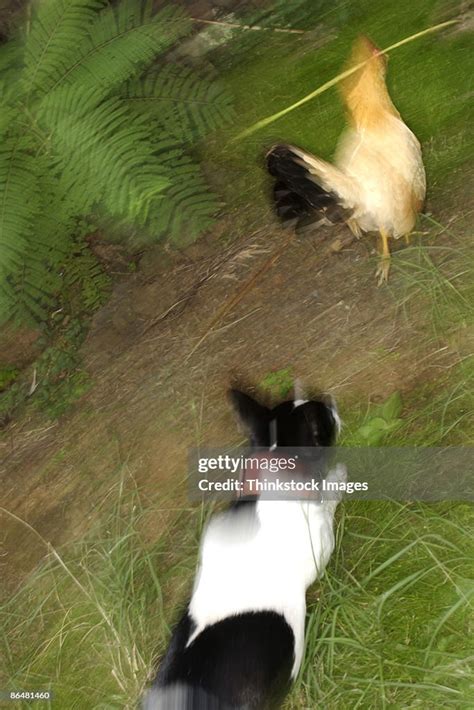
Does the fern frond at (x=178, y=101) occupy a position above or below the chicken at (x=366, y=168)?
above

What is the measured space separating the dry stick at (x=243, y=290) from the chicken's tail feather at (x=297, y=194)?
0.36 ft

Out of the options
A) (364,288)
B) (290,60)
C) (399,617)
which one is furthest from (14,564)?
(290,60)

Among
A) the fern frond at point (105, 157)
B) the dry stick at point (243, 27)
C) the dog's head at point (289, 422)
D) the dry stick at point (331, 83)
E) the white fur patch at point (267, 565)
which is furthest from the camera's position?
the dry stick at point (243, 27)

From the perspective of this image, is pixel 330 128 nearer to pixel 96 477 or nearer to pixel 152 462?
pixel 152 462

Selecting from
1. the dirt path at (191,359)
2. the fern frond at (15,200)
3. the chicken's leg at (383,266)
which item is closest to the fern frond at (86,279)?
the dirt path at (191,359)

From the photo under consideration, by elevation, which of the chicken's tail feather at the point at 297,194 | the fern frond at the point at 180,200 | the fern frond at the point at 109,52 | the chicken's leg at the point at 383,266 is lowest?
the chicken's leg at the point at 383,266

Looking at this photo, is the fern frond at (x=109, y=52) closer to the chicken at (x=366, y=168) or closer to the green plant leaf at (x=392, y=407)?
the chicken at (x=366, y=168)

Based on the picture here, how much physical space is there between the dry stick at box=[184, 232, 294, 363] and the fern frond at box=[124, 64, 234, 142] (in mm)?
573

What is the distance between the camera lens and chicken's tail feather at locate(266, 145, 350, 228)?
2.66 meters

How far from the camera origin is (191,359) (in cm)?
296

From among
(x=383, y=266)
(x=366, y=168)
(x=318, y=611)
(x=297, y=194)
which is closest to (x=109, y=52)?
(x=297, y=194)

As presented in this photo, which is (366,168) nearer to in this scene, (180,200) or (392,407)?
(180,200)

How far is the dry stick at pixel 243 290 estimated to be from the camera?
9.62 ft

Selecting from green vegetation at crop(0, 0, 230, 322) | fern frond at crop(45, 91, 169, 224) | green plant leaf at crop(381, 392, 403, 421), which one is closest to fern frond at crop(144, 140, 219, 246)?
green vegetation at crop(0, 0, 230, 322)
